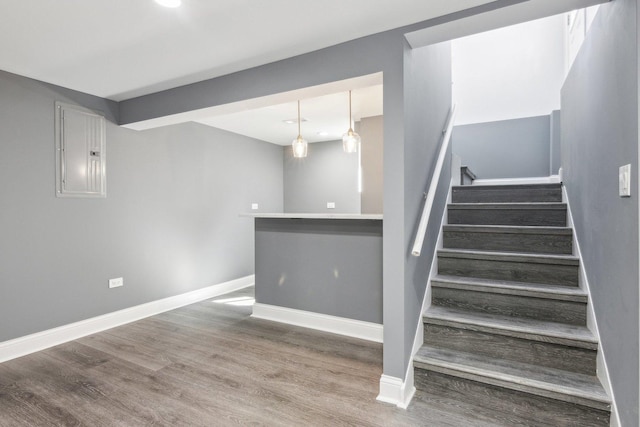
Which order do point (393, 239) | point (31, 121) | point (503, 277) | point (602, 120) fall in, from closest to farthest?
point (602, 120)
point (393, 239)
point (503, 277)
point (31, 121)

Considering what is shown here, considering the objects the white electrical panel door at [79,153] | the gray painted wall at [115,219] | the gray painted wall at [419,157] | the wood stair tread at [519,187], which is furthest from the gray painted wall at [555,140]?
the white electrical panel door at [79,153]

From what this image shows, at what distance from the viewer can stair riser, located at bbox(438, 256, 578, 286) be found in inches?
95.2

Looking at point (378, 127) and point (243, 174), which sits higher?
point (378, 127)

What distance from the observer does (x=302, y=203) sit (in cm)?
631

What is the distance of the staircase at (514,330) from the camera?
186cm

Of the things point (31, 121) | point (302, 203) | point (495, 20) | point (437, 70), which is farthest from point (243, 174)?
point (495, 20)

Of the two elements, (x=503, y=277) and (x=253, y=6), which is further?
(x=503, y=277)

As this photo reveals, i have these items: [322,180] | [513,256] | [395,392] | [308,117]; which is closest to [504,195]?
[513,256]

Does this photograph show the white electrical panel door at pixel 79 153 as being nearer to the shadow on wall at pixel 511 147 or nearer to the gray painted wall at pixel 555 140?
the shadow on wall at pixel 511 147

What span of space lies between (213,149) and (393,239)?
145 inches

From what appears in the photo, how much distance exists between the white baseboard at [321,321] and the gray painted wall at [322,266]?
5 cm

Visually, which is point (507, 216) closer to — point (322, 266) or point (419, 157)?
point (419, 157)

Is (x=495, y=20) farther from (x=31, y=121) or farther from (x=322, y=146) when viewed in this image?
(x=322, y=146)

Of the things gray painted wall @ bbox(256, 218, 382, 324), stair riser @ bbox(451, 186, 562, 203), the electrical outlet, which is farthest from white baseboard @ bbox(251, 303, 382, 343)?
stair riser @ bbox(451, 186, 562, 203)
